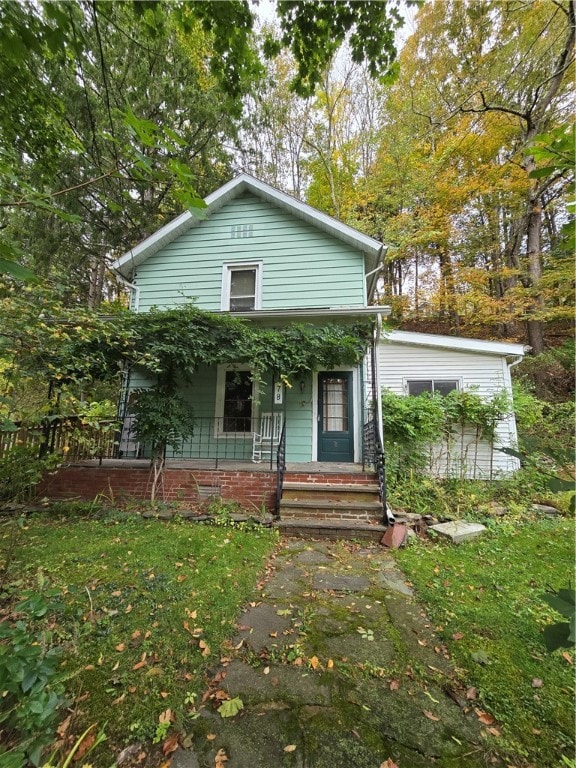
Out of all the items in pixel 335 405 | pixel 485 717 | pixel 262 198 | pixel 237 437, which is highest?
pixel 262 198

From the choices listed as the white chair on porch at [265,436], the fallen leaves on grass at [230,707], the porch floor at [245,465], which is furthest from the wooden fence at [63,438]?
the fallen leaves on grass at [230,707]

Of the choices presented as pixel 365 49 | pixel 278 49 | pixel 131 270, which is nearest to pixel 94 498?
pixel 131 270

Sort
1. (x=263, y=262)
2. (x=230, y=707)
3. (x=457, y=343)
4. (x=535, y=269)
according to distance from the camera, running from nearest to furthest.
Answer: (x=230, y=707) → (x=263, y=262) → (x=457, y=343) → (x=535, y=269)

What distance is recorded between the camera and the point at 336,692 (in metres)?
2.05

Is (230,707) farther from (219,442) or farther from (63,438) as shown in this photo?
(63,438)

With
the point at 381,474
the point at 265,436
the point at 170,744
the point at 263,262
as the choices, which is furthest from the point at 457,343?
the point at 170,744

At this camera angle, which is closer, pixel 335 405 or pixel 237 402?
pixel 335 405

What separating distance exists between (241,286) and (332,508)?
5.57 metres

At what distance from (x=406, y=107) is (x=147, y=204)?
9.71m

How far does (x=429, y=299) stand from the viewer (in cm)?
1452

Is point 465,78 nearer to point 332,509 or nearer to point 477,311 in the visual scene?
point 477,311

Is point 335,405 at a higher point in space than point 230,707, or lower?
higher

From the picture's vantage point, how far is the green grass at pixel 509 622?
1845mm

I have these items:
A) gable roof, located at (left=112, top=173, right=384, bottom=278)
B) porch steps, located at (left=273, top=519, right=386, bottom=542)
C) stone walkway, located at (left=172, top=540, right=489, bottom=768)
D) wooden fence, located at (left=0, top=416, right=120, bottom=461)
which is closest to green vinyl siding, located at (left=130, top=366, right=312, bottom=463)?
wooden fence, located at (left=0, top=416, right=120, bottom=461)
